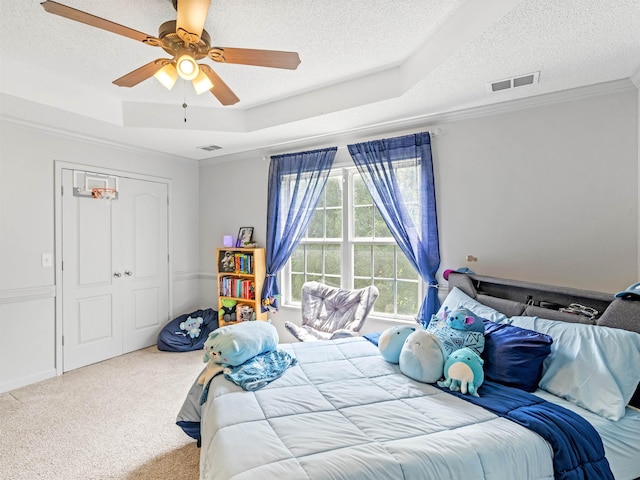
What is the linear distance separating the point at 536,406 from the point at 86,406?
3222 millimetres

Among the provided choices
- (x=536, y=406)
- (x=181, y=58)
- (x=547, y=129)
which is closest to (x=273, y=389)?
(x=536, y=406)

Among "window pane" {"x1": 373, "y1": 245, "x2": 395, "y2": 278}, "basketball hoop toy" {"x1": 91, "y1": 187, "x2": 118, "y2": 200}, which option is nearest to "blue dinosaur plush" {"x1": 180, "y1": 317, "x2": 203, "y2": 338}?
"basketball hoop toy" {"x1": 91, "y1": 187, "x2": 118, "y2": 200}

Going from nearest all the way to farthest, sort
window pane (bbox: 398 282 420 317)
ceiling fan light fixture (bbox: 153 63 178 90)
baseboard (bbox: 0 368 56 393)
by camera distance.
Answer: ceiling fan light fixture (bbox: 153 63 178 90), baseboard (bbox: 0 368 56 393), window pane (bbox: 398 282 420 317)

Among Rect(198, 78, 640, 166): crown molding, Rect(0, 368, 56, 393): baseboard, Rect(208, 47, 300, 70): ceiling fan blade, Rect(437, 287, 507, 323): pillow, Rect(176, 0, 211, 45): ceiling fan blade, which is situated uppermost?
Rect(198, 78, 640, 166): crown molding

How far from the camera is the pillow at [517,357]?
1.78m

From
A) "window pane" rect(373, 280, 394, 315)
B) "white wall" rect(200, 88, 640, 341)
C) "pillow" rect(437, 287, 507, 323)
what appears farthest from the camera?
"window pane" rect(373, 280, 394, 315)

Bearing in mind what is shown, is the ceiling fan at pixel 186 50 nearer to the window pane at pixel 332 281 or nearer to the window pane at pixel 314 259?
the window pane at pixel 314 259

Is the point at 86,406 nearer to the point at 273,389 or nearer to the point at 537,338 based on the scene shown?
the point at 273,389

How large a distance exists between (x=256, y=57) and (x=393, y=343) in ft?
6.29

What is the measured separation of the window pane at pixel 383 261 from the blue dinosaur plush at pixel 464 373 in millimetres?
1661

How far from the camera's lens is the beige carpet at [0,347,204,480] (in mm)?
2018

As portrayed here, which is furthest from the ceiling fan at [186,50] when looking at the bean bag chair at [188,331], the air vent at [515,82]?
the bean bag chair at [188,331]

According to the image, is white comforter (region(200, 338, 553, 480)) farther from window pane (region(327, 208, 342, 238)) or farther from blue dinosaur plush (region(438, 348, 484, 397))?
window pane (region(327, 208, 342, 238))

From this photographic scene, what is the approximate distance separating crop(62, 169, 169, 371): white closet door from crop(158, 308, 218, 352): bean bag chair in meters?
0.25
